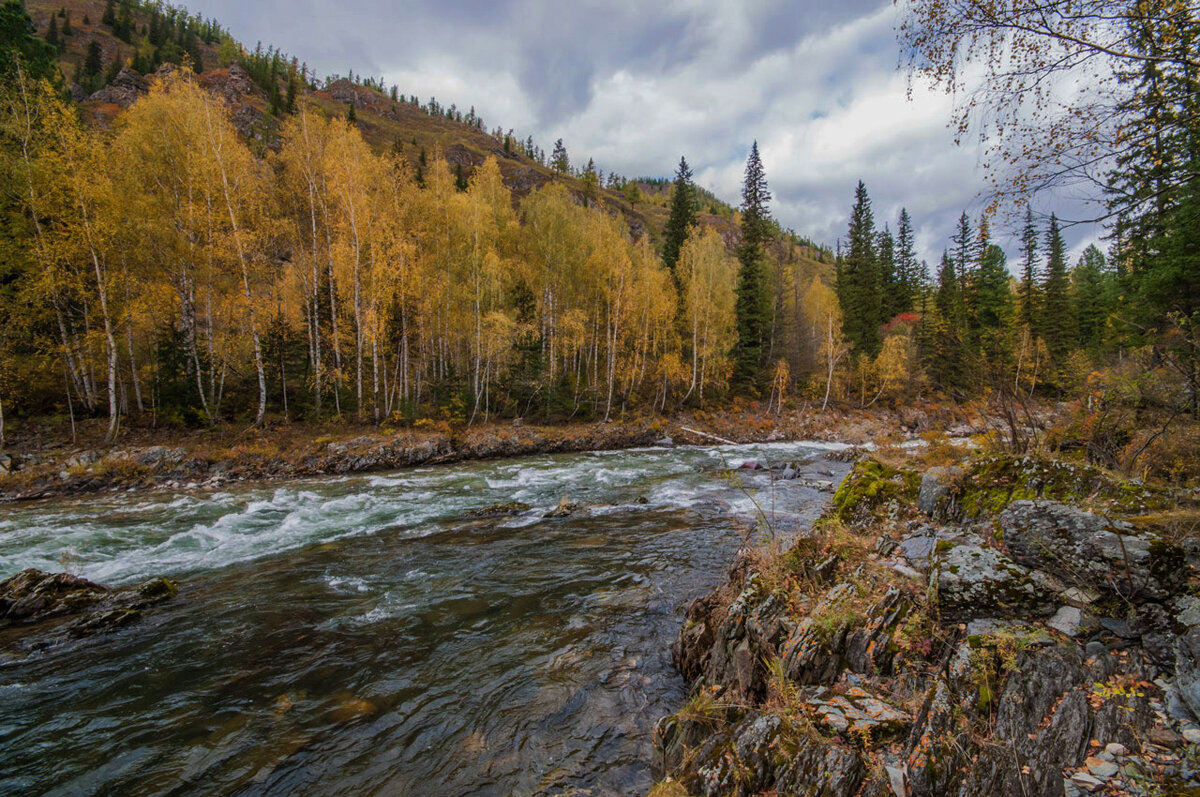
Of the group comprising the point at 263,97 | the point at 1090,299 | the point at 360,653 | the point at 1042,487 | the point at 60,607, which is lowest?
the point at 360,653

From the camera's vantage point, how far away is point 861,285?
49.5 metres

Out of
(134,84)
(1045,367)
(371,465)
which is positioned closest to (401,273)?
(371,465)

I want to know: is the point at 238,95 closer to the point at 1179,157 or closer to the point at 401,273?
the point at 401,273

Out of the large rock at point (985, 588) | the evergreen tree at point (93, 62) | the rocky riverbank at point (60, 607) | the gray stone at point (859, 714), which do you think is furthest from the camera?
the evergreen tree at point (93, 62)

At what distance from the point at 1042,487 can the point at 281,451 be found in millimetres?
21877

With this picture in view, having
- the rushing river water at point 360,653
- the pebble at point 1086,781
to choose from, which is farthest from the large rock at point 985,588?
the rushing river water at point 360,653

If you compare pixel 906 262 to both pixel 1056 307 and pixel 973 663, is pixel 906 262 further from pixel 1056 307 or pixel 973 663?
pixel 973 663

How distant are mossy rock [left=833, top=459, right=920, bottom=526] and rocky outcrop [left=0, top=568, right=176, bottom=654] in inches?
433

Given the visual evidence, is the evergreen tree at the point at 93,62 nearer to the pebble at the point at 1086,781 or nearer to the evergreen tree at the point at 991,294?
the pebble at the point at 1086,781

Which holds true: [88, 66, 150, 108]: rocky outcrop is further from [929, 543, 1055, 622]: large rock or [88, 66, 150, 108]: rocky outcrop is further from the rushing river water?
[929, 543, 1055, 622]: large rock

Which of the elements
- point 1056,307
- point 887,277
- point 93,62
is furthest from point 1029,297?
point 93,62

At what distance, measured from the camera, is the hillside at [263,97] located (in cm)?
7462

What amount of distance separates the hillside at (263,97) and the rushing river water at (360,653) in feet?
171

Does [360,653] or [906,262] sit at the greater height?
[906,262]
